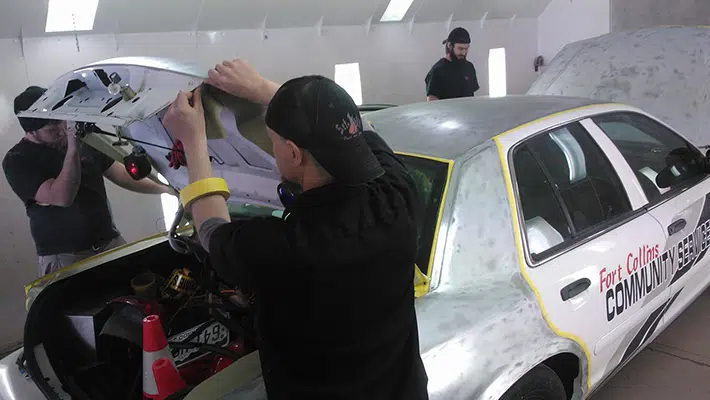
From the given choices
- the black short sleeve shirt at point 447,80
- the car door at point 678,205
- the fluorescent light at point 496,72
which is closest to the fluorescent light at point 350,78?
the black short sleeve shirt at point 447,80

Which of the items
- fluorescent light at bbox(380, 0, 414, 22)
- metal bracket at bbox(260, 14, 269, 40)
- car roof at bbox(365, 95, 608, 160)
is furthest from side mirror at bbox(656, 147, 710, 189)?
fluorescent light at bbox(380, 0, 414, 22)

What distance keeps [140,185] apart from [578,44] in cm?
384

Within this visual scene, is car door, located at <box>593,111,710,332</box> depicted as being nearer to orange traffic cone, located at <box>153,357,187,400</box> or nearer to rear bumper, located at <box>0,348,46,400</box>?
orange traffic cone, located at <box>153,357,187,400</box>

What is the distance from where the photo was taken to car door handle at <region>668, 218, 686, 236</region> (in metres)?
2.36

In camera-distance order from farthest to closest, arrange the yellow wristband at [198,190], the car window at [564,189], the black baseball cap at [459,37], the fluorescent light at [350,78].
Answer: the fluorescent light at [350,78] < the black baseball cap at [459,37] < the car window at [564,189] < the yellow wristband at [198,190]

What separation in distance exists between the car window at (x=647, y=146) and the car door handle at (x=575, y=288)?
70 cm

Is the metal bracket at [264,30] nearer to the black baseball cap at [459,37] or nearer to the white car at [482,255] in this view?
the black baseball cap at [459,37]

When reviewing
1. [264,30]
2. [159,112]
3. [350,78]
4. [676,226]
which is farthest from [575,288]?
[350,78]

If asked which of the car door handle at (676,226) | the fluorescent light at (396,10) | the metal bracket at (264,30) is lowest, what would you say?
the car door handle at (676,226)

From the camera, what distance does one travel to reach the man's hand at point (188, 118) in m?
1.26

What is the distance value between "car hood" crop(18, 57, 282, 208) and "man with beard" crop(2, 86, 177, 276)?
730 millimetres

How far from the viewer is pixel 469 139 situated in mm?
1934

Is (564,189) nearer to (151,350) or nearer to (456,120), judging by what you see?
(456,120)

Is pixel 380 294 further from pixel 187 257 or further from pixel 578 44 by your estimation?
pixel 578 44
